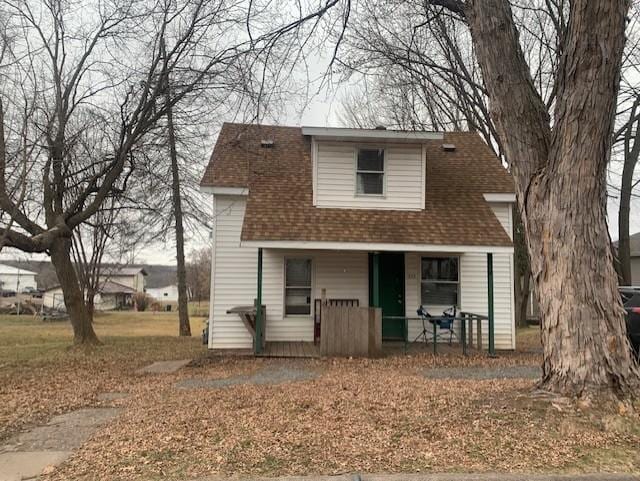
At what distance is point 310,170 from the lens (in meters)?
14.4

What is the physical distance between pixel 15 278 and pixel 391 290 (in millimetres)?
89324

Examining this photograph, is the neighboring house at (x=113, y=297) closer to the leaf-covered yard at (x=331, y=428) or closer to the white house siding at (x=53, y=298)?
the white house siding at (x=53, y=298)

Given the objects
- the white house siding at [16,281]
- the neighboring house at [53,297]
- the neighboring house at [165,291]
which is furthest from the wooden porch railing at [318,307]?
the neighboring house at [165,291]

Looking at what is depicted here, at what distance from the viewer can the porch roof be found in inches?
457

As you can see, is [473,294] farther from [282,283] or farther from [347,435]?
[347,435]

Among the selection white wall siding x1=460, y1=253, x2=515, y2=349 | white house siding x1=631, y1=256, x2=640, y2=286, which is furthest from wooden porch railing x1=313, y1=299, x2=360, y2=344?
white house siding x1=631, y1=256, x2=640, y2=286

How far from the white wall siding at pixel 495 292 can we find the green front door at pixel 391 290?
1.57 meters

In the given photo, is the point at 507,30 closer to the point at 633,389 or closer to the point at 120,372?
the point at 633,389

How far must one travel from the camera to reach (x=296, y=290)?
13367 millimetres

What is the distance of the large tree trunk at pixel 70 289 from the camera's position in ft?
47.8

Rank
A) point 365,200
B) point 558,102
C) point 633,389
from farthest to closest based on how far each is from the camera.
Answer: point 365,200, point 558,102, point 633,389

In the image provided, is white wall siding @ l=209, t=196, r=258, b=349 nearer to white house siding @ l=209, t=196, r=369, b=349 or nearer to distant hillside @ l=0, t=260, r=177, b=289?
white house siding @ l=209, t=196, r=369, b=349

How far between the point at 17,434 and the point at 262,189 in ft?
27.1

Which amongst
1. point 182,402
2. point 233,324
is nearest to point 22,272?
point 233,324
